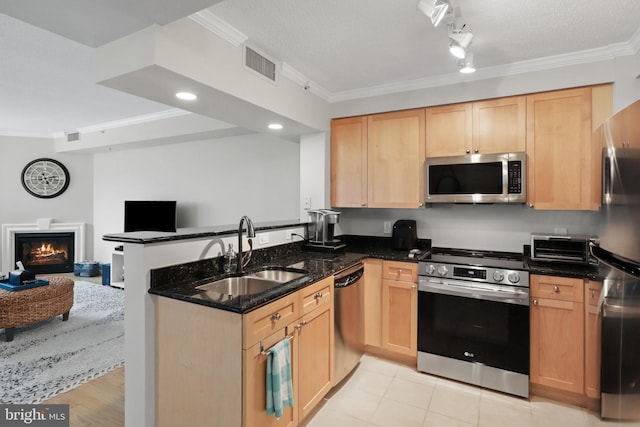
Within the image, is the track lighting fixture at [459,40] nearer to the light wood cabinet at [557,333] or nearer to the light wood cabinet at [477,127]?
the light wood cabinet at [477,127]

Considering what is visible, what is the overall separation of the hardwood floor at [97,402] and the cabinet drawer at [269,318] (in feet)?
4.37

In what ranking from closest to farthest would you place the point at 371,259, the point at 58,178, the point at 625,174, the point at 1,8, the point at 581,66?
the point at 625,174, the point at 1,8, the point at 581,66, the point at 371,259, the point at 58,178

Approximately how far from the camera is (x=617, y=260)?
1.27 m

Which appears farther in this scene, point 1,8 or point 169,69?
point 169,69

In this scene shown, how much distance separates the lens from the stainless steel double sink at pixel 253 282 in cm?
208

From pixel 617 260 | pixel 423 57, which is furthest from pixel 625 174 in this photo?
pixel 423 57

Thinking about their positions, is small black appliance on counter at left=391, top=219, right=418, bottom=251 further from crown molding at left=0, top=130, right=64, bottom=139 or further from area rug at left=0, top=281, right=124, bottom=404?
crown molding at left=0, top=130, right=64, bottom=139

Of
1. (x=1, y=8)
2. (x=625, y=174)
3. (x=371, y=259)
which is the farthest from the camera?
(x=371, y=259)

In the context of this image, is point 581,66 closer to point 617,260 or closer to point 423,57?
point 423,57

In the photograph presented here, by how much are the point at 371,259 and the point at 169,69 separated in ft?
7.06

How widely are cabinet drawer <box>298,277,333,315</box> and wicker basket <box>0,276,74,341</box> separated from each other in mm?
3187

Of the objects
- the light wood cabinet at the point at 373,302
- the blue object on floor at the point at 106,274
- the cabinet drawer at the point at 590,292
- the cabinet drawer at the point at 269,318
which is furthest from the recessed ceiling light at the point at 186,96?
the blue object on floor at the point at 106,274

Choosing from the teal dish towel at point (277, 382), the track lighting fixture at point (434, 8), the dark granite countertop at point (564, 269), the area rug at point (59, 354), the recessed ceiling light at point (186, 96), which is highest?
the track lighting fixture at point (434, 8)

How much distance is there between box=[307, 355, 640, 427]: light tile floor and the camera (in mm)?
2139
